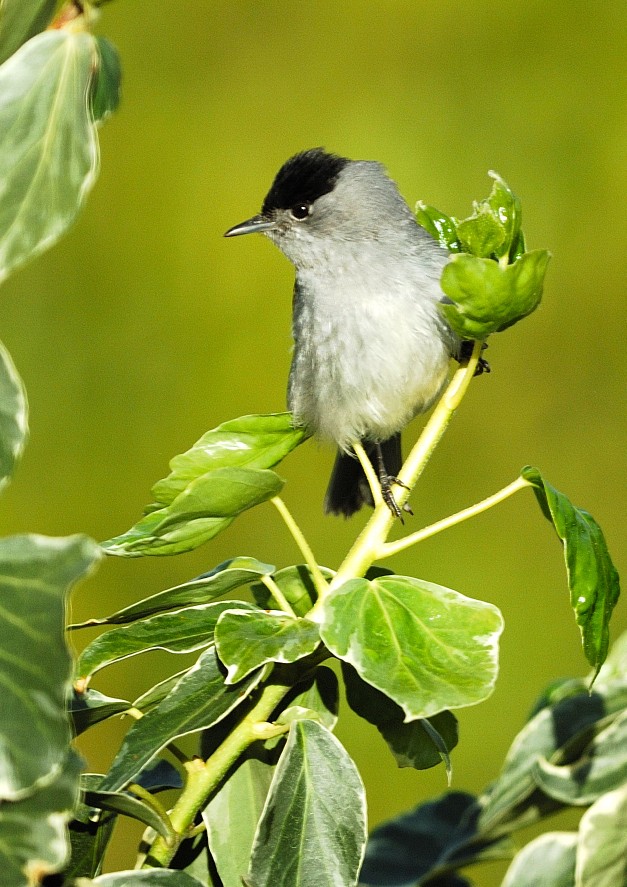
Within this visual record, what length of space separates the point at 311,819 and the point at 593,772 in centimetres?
29

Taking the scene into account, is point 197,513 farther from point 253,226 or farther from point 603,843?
point 253,226

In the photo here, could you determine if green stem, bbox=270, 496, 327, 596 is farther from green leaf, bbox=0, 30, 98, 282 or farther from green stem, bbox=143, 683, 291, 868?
green leaf, bbox=0, 30, 98, 282

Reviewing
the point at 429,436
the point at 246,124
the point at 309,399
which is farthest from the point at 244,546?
the point at 429,436

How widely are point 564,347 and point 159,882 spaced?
230 centimetres

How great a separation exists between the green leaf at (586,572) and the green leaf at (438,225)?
43 cm

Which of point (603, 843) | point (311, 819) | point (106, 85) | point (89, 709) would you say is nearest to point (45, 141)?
point (106, 85)

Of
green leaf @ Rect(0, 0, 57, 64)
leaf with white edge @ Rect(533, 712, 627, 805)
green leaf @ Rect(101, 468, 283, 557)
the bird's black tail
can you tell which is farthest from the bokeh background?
green leaf @ Rect(0, 0, 57, 64)

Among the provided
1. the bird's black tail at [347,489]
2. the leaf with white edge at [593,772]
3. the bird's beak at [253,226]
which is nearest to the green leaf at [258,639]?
the leaf with white edge at [593,772]

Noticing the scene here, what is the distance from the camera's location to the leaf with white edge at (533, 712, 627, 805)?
0.88 metres

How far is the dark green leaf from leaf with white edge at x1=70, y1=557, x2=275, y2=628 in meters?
0.37

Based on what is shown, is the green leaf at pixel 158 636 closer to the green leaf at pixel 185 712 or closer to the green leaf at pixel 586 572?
the green leaf at pixel 185 712

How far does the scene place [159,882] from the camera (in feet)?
2.31

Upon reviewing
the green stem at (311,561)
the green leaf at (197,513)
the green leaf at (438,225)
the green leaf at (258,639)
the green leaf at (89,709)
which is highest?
the green leaf at (438,225)

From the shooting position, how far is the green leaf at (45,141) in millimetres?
604
